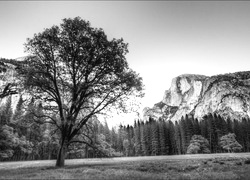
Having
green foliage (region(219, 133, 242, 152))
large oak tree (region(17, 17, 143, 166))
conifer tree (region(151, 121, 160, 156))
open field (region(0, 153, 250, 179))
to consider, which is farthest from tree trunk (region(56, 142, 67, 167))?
conifer tree (region(151, 121, 160, 156))

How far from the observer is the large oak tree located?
19.8 m

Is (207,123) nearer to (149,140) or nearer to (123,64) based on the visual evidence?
(149,140)

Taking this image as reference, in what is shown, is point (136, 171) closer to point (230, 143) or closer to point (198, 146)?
point (198, 146)

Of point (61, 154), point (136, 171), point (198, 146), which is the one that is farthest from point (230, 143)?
point (61, 154)

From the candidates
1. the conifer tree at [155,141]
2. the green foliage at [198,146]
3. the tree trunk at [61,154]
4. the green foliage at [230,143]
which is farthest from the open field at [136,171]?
the conifer tree at [155,141]

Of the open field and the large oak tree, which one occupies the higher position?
the large oak tree

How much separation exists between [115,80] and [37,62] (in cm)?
860

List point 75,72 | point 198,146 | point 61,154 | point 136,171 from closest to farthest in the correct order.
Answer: point 136,171
point 61,154
point 75,72
point 198,146

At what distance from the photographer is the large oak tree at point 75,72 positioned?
19766 mm

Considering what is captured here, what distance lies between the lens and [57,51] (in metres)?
20.3

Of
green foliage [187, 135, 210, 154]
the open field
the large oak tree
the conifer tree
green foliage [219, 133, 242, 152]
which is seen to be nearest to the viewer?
the open field

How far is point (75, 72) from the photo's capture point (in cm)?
2077

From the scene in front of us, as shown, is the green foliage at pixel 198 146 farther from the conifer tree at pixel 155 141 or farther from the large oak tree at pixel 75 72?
the large oak tree at pixel 75 72

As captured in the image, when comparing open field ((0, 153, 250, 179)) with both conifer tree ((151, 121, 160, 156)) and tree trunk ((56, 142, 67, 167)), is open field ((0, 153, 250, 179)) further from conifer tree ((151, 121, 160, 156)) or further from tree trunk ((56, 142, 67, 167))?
conifer tree ((151, 121, 160, 156))
